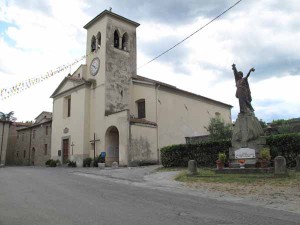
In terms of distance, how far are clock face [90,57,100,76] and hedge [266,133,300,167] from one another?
18248 mm

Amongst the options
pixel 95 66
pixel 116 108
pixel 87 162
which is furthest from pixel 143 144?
pixel 95 66

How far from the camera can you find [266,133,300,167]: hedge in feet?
47.3

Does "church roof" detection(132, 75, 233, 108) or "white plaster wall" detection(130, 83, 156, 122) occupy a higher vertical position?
"church roof" detection(132, 75, 233, 108)

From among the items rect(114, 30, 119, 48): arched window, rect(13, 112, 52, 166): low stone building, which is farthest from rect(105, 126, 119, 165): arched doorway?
rect(13, 112, 52, 166): low stone building

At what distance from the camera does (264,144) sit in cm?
1477

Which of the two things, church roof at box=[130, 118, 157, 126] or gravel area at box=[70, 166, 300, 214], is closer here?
gravel area at box=[70, 166, 300, 214]

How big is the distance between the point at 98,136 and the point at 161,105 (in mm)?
6340

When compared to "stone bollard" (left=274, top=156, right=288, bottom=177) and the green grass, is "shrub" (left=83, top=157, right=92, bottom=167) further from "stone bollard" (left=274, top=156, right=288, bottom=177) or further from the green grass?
"stone bollard" (left=274, top=156, right=288, bottom=177)

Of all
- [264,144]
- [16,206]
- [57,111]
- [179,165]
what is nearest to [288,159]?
[264,144]

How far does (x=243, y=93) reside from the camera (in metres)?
15.4

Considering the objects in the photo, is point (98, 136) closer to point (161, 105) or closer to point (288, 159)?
point (161, 105)

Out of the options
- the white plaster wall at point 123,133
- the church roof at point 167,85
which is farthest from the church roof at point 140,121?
the church roof at point 167,85

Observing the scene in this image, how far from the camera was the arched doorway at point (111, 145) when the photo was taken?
86.3ft

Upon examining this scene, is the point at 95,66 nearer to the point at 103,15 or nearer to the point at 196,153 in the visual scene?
the point at 103,15
